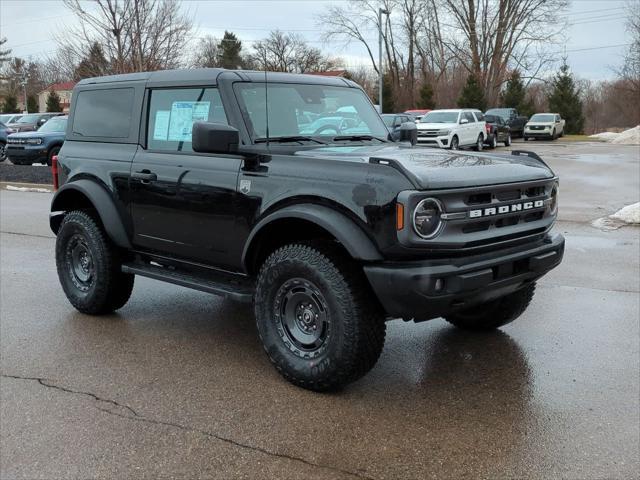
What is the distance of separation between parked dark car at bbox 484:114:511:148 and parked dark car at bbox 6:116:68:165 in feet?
58.5

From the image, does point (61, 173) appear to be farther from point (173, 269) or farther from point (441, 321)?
point (441, 321)

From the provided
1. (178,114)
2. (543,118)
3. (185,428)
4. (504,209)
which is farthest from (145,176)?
(543,118)

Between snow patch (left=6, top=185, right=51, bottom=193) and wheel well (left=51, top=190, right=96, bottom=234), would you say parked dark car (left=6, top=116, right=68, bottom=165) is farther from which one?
wheel well (left=51, top=190, right=96, bottom=234)

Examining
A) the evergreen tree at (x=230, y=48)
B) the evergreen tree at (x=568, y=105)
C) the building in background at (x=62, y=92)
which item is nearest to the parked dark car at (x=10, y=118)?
the building in background at (x=62, y=92)

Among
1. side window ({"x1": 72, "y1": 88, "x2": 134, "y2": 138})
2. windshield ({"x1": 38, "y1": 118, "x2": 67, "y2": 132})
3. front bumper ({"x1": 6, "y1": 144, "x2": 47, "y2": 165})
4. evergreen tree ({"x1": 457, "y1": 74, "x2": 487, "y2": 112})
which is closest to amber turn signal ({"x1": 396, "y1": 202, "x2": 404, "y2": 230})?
side window ({"x1": 72, "y1": 88, "x2": 134, "y2": 138})

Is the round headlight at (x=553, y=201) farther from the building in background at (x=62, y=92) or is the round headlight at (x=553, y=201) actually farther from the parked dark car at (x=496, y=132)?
the building in background at (x=62, y=92)

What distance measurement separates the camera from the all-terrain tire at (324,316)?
369 cm

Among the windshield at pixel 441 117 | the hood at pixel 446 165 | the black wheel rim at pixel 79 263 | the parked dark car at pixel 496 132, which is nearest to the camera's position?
the hood at pixel 446 165

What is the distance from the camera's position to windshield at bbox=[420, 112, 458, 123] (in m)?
25.8

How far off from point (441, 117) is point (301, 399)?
2357 cm

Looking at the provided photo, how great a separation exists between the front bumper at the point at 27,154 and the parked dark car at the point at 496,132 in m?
18.3

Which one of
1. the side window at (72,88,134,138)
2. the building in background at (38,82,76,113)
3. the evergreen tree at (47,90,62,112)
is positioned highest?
the building in background at (38,82,76,113)

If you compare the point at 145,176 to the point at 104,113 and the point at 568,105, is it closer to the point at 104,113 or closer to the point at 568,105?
the point at 104,113

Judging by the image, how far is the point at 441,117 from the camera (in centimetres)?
2612
